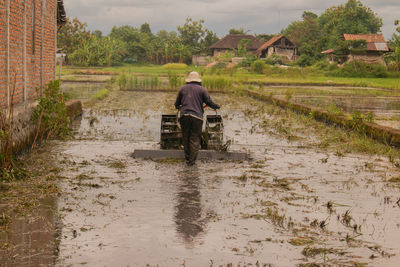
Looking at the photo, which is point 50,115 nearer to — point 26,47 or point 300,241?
point 26,47

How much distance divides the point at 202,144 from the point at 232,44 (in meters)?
76.3

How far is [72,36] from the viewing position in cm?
7306

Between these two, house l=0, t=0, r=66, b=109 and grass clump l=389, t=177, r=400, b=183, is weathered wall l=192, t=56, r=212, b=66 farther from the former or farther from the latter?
grass clump l=389, t=177, r=400, b=183

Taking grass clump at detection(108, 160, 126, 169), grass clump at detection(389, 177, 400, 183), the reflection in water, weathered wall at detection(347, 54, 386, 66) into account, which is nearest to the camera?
the reflection in water

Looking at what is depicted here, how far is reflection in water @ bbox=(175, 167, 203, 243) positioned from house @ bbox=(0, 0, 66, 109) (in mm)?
2939

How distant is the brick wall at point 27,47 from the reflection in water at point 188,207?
3325mm

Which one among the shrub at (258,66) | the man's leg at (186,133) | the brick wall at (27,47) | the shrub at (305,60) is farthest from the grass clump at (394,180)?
the shrub at (305,60)

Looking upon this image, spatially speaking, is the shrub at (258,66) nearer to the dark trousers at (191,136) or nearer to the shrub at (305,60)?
the shrub at (305,60)

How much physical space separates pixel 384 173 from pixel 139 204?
4608 millimetres

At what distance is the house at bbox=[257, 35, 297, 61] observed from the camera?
79625 mm

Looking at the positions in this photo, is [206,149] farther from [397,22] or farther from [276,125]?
[397,22]

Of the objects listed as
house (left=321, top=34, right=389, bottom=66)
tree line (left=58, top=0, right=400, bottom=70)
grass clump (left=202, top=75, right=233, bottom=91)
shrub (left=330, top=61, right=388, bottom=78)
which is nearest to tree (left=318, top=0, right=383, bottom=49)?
tree line (left=58, top=0, right=400, bottom=70)

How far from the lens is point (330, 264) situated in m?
5.19

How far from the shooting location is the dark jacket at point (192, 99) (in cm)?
1062
